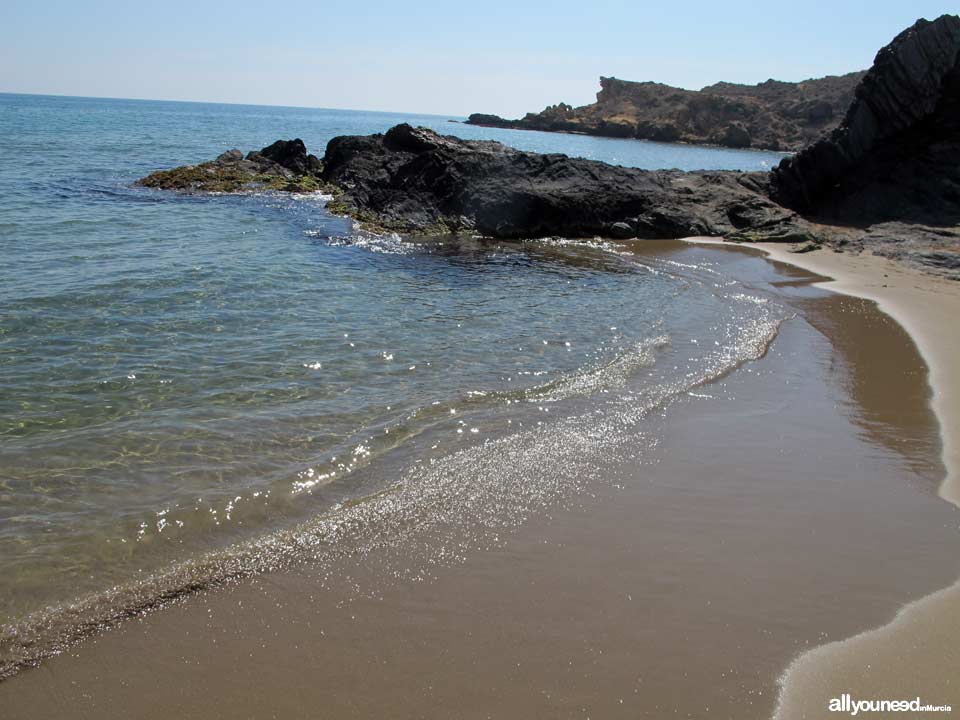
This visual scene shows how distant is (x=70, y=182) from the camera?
24094 millimetres

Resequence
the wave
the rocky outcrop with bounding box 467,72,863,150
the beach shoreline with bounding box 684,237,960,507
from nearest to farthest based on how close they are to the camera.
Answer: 1. the wave
2. the beach shoreline with bounding box 684,237,960,507
3. the rocky outcrop with bounding box 467,72,863,150

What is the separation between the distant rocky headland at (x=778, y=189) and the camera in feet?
67.9

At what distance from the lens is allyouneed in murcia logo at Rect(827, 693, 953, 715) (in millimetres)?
3498

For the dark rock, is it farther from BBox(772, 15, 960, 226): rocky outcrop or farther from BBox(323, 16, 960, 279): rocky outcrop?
BBox(772, 15, 960, 226): rocky outcrop

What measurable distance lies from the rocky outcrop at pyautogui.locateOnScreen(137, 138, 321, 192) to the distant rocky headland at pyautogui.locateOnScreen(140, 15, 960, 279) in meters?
0.76

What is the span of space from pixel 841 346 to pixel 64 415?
35.6ft

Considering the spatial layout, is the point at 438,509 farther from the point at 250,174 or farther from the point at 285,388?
the point at 250,174

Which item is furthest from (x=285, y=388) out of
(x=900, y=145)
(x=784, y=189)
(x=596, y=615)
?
(x=900, y=145)

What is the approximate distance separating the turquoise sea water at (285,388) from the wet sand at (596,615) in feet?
1.70

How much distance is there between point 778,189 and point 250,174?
2240 centimetres

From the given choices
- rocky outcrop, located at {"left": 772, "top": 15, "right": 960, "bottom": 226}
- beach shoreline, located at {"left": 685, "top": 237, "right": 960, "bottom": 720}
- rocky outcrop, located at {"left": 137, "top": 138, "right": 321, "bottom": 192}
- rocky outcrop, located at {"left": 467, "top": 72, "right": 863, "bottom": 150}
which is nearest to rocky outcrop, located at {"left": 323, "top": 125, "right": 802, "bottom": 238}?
rocky outcrop, located at {"left": 772, "top": 15, "right": 960, "bottom": 226}

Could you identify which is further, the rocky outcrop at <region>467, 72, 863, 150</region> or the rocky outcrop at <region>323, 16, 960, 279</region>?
the rocky outcrop at <region>467, 72, 863, 150</region>

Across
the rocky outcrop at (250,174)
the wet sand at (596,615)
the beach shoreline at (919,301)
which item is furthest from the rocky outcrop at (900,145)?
the rocky outcrop at (250,174)

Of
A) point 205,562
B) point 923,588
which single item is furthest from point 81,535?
point 923,588
